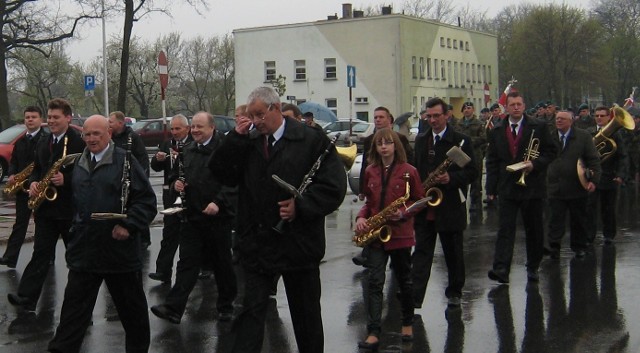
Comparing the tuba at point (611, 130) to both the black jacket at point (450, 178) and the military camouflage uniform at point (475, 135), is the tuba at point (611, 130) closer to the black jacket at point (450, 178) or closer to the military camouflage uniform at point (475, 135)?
the military camouflage uniform at point (475, 135)

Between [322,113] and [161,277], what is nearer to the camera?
[161,277]

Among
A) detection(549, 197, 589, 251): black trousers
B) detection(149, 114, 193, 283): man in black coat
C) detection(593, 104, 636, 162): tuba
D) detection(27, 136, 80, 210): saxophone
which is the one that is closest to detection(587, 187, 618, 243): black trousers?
detection(593, 104, 636, 162): tuba

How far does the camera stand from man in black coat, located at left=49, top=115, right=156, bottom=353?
6.42 meters

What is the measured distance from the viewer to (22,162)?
1050cm

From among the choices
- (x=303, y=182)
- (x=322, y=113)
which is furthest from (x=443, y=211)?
(x=322, y=113)

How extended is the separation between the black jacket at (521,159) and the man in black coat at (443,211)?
1.40 metres

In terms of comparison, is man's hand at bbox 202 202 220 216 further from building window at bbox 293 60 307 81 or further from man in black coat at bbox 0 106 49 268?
building window at bbox 293 60 307 81

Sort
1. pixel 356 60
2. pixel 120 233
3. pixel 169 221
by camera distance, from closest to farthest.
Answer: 1. pixel 120 233
2. pixel 169 221
3. pixel 356 60

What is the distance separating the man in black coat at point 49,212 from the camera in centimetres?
851

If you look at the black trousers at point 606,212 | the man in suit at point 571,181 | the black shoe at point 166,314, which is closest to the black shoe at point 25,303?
the black shoe at point 166,314

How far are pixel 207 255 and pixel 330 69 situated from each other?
5825 cm

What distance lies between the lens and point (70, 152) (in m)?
8.59

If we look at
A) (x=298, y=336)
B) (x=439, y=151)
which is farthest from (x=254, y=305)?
(x=439, y=151)

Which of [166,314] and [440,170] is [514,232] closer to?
[440,170]
